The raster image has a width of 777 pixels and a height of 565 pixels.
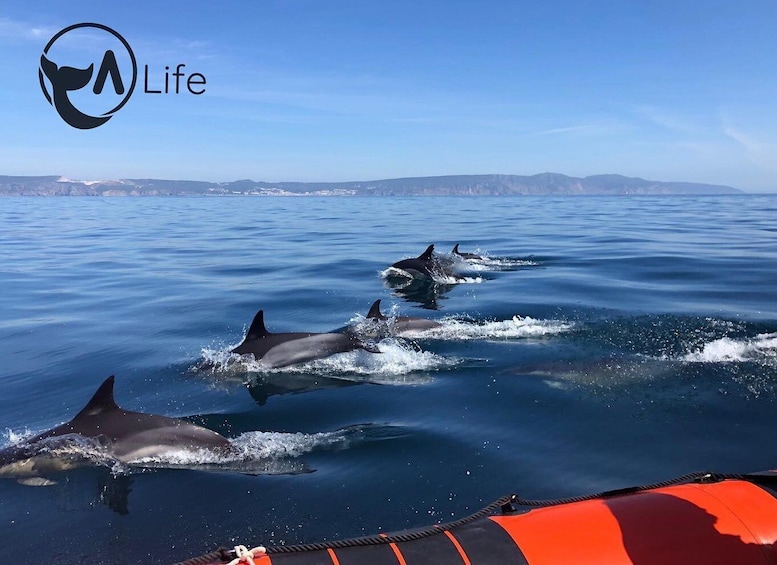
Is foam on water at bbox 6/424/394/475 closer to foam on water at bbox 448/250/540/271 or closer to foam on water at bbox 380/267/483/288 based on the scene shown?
foam on water at bbox 380/267/483/288

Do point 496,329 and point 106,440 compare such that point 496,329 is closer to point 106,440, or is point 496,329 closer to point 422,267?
point 422,267

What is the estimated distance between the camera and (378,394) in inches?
386

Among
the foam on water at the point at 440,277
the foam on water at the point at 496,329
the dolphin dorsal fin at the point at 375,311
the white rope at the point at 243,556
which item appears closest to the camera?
the white rope at the point at 243,556

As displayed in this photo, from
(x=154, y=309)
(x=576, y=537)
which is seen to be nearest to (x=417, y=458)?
(x=576, y=537)

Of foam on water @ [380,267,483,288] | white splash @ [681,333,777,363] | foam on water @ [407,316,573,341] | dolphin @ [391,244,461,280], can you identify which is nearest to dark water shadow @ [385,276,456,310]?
foam on water @ [380,267,483,288]

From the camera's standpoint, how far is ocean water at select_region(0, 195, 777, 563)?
619cm

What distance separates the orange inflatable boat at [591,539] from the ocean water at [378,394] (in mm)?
1656

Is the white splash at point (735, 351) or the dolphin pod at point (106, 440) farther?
the white splash at point (735, 351)

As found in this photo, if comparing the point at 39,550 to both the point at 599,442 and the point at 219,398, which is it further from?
the point at 599,442

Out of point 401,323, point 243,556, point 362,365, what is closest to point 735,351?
point 401,323

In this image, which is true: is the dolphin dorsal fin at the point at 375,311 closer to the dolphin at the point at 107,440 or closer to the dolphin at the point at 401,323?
the dolphin at the point at 401,323

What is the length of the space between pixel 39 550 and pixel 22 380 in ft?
20.7

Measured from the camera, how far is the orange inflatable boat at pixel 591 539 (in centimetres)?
400

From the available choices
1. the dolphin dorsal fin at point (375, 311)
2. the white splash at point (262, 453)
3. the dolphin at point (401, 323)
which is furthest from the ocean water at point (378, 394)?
the dolphin dorsal fin at point (375, 311)
